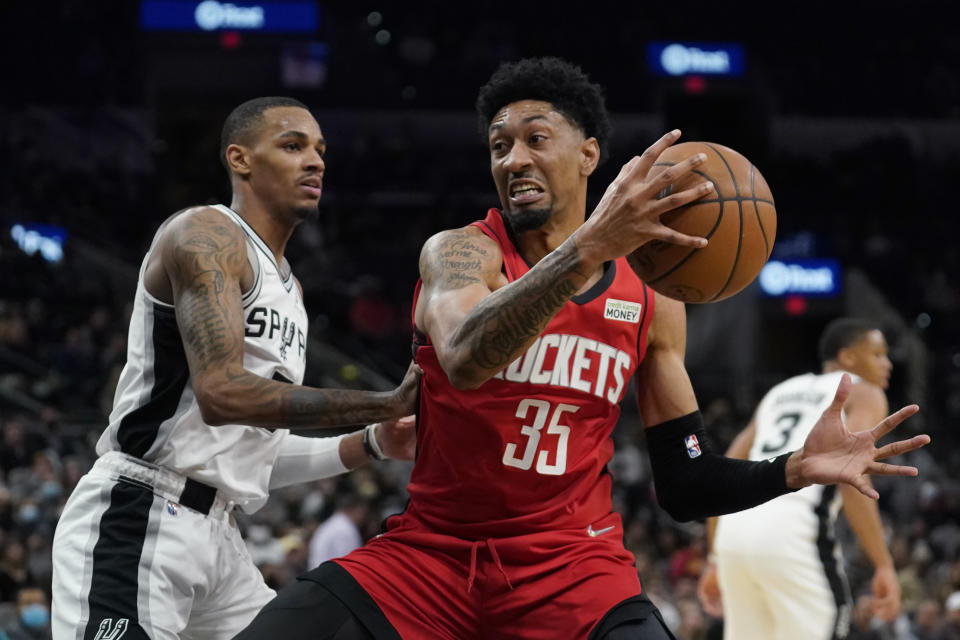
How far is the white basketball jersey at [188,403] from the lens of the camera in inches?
139

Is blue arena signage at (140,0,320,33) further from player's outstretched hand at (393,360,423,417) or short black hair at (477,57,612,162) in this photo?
player's outstretched hand at (393,360,423,417)

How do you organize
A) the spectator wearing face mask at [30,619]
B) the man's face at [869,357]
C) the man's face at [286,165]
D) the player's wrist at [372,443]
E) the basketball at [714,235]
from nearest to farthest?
the basketball at [714,235], the man's face at [286,165], the player's wrist at [372,443], the man's face at [869,357], the spectator wearing face mask at [30,619]

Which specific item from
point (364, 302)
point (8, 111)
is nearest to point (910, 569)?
point (364, 302)

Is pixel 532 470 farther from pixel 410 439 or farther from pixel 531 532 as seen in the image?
pixel 410 439

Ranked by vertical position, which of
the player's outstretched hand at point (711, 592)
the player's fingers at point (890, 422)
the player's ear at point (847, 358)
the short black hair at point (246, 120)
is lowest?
the player's outstretched hand at point (711, 592)

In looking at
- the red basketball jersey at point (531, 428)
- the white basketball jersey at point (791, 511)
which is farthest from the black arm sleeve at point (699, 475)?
the white basketball jersey at point (791, 511)

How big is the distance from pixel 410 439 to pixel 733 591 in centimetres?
254

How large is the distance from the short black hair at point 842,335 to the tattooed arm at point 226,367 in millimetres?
3453

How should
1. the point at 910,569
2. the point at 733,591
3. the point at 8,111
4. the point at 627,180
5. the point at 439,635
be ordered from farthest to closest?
the point at 8,111 < the point at 910,569 < the point at 733,591 < the point at 439,635 < the point at 627,180

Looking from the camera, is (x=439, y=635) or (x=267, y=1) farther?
(x=267, y=1)

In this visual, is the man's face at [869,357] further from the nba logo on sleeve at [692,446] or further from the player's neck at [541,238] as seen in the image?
the player's neck at [541,238]

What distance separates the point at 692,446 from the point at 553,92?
44.4 inches

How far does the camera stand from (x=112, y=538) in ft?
11.2

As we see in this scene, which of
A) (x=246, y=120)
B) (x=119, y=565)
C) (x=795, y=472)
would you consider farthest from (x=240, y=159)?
(x=795, y=472)
